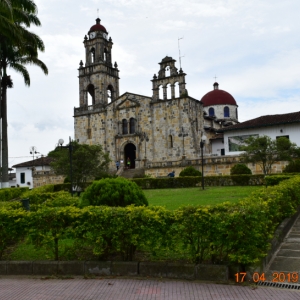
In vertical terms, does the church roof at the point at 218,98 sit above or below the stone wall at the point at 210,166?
above

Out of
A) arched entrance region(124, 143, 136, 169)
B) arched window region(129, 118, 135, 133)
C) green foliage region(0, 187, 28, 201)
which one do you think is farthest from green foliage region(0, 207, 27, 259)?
arched entrance region(124, 143, 136, 169)

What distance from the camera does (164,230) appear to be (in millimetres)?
6559

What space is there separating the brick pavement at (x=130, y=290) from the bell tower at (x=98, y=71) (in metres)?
38.4

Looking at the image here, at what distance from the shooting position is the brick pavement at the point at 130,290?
5.52 m

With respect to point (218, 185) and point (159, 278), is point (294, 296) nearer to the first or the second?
point (159, 278)

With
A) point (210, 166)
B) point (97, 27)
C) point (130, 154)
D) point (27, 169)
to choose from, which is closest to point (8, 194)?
point (210, 166)

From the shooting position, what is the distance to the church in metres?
38.7

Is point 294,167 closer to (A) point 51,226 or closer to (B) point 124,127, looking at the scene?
(B) point 124,127

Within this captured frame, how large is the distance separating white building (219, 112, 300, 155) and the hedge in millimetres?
28596

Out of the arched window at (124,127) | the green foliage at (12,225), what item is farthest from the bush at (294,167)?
the green foliage at (12,225)

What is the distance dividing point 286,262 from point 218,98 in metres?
50.2

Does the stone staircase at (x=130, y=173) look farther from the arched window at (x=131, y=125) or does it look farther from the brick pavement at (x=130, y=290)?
the brick pavement at (x=130, y=290)

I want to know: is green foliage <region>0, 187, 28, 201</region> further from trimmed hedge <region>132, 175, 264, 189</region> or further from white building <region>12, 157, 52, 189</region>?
white building <region>12, 157, 52, 189</region>
